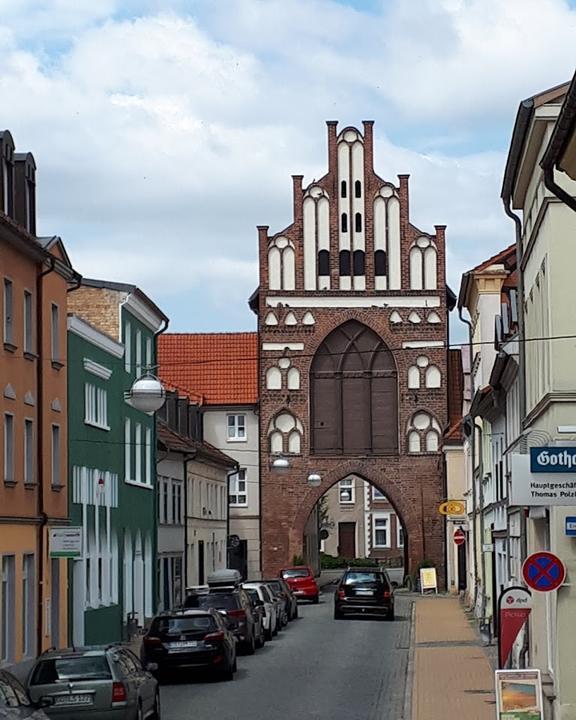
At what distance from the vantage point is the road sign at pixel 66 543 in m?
29.0

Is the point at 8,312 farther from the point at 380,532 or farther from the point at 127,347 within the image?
the point at 380,532

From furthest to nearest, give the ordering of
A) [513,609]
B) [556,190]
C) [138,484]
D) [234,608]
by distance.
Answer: [138,484], [234,608], [513,609], [556,190]

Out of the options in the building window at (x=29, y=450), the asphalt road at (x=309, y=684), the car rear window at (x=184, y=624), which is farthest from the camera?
the building window at (x=29, y=450)

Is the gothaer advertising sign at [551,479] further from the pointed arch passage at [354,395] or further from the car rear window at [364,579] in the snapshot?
the pointed arch passage at [354,395]

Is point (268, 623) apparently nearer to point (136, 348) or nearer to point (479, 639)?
point (479, 639)

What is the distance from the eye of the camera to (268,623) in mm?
40625

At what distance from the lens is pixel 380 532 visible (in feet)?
344

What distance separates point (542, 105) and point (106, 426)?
21.4 metres

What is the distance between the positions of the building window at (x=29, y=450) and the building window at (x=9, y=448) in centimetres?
123

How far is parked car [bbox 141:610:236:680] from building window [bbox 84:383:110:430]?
930 centimetres

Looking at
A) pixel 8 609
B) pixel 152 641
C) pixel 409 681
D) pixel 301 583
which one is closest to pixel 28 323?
pixel 8 609

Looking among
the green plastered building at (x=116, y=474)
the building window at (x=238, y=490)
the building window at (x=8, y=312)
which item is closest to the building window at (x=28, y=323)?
the building window at (x=8, y=312)

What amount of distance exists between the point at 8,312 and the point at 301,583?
107ft

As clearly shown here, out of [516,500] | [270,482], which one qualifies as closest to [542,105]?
[516,500]
